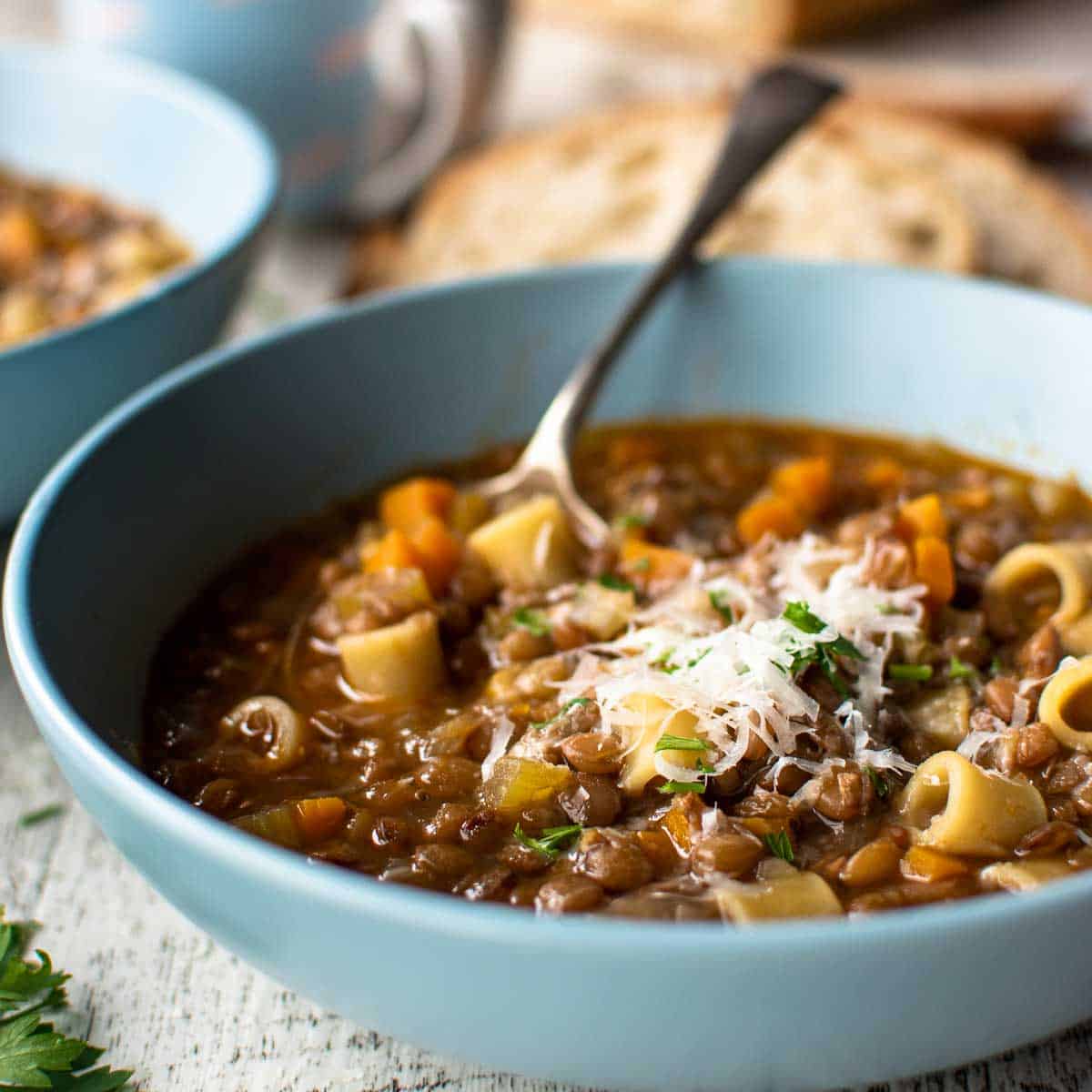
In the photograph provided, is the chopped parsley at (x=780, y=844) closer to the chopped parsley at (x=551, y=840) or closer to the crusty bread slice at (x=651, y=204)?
the chopped parsley at (x=551, y=840)

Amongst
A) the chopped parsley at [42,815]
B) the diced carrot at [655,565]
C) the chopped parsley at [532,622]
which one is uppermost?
the diced carrot at [655,565]

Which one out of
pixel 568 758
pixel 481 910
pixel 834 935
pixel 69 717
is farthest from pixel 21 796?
pixel 834 935

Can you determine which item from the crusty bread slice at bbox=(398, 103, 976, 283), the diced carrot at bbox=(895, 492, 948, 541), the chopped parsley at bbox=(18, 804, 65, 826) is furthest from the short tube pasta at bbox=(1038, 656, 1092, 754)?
the crusty bread slice at bbox=(398, 103, 976, 283)

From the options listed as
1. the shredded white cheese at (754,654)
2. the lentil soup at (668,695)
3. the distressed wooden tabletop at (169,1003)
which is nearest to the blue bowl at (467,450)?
the lentil soup at (668,695)

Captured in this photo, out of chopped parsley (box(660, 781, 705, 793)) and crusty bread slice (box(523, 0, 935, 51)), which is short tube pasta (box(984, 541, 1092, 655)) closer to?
chopped parsley (box(660, 781, 705, 793))

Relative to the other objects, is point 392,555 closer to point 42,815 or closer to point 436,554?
point 436,554

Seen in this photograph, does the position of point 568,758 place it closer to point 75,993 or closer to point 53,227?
→ point 75,993
